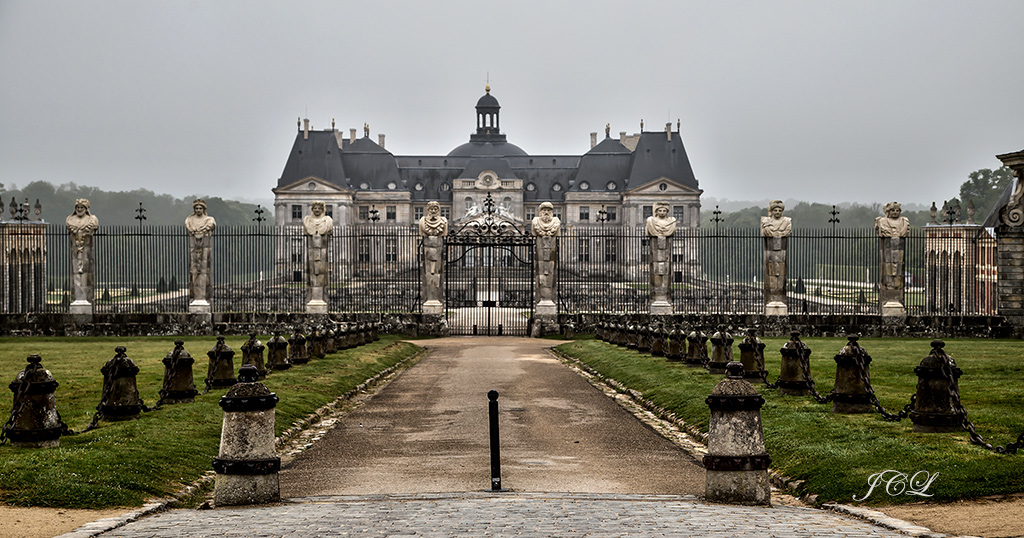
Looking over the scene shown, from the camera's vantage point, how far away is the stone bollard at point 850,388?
11.4m

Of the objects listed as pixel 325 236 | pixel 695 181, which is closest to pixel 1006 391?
pixel 325 236

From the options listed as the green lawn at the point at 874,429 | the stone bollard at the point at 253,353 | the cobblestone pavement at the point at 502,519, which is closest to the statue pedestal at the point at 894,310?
the green lawn at the point at 874,429

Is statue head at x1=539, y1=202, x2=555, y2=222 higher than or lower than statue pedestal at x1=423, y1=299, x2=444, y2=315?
higher

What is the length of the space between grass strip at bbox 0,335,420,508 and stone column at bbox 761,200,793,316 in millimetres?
→ 10947

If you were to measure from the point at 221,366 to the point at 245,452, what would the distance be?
6917mm

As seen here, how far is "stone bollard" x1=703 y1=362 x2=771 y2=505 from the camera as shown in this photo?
304 inches

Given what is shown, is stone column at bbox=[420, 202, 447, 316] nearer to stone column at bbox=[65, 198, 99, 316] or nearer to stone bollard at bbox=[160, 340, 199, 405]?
stone column at bbox=[65, 198, 99, 316]

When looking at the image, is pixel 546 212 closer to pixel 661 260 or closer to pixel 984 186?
pixel 661 260

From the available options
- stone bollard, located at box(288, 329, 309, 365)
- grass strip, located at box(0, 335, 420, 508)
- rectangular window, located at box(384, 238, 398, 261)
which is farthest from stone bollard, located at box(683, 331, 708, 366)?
rectangular window, located at box(384, 238, 398, 261)

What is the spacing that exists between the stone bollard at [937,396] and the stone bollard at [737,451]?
2729 millimetres

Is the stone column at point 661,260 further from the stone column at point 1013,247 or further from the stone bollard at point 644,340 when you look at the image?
the stone column at point 1013,247

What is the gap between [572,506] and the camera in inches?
288

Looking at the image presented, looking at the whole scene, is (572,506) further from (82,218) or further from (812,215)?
(812,215)

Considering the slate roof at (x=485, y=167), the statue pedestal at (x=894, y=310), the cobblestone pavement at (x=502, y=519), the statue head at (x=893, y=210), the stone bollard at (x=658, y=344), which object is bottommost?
the cobblestone pavement at (x=502, y=519)
